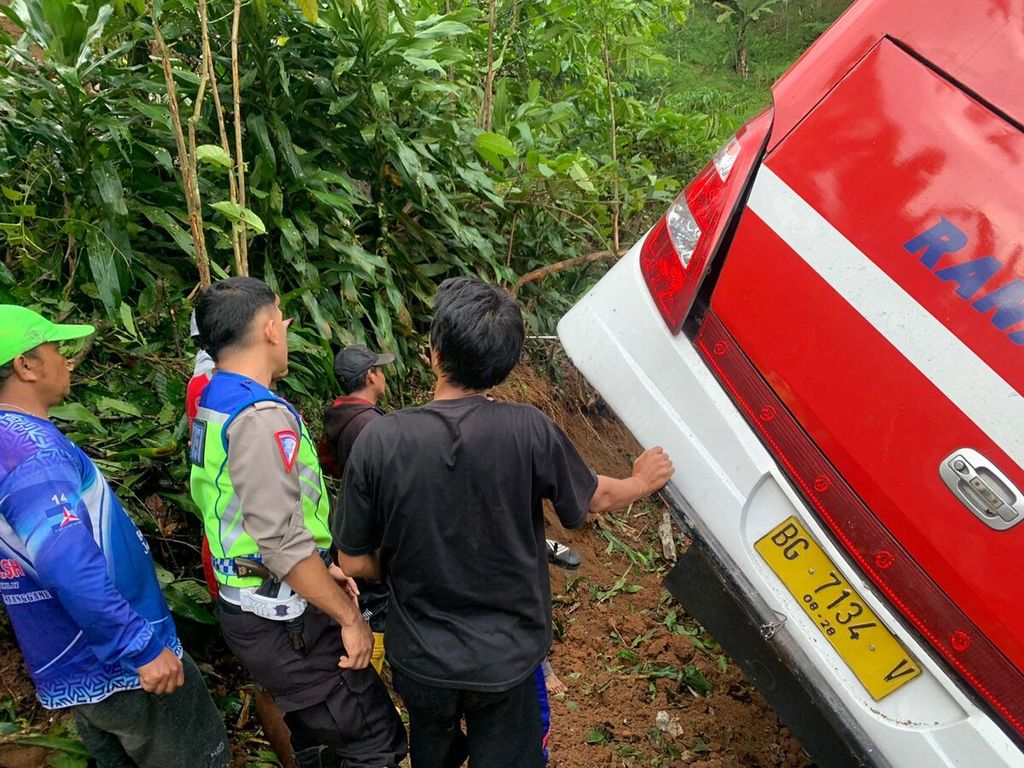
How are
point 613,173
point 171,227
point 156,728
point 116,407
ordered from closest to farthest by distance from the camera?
point 156,728 → point 116,407 → point 171,227 → point 613,173

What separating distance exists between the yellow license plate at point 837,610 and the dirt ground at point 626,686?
1.21m

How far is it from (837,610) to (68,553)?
1.73 m

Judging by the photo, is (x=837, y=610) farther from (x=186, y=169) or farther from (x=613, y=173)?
(x=613, y=173)

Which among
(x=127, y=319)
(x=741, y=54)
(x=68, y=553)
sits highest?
(x=127, y=319)

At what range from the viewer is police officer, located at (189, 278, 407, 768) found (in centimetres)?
185

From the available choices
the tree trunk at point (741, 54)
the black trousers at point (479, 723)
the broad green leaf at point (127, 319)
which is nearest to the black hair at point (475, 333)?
the black trousers at point (479, 723)

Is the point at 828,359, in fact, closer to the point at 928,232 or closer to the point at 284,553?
the point at 928,232

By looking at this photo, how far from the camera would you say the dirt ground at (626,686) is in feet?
8.52

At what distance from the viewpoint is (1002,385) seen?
4.96 ft

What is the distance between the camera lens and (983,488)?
152 centimetres

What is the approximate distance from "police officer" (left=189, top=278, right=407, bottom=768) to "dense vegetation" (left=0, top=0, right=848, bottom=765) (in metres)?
0.62

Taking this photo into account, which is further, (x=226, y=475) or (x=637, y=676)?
(x=637, y=676)

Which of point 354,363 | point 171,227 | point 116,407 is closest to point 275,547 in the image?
point 354,363

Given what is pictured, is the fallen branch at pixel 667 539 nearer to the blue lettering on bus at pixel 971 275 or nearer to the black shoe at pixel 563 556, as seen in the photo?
the black shoe at pixel 563 556
